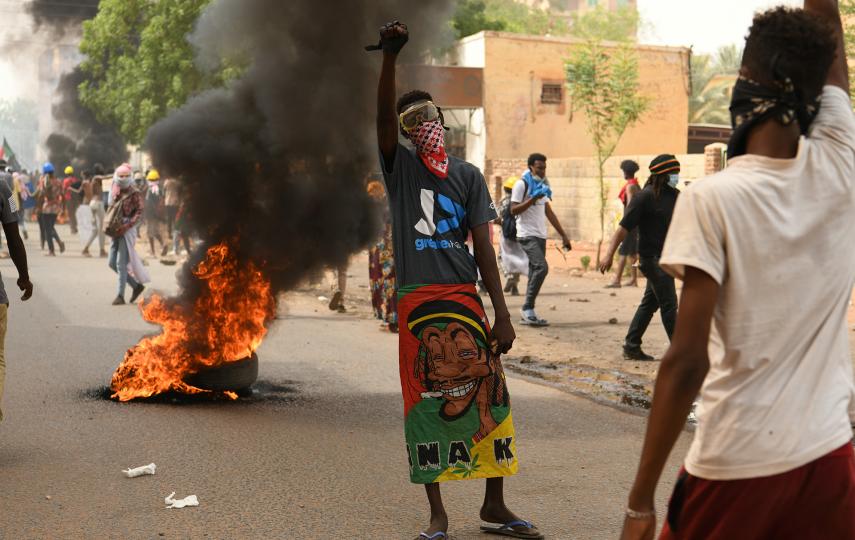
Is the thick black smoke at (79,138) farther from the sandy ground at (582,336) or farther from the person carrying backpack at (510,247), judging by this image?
the person carrying backpack at (510,247)

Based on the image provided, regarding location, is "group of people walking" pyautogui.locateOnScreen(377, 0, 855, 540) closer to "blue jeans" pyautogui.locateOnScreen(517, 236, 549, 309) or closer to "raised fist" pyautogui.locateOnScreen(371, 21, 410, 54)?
"raised fist" pyautogui.locateOnScreen(371, 21, 410, 54)

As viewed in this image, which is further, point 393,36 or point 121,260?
point 121,260

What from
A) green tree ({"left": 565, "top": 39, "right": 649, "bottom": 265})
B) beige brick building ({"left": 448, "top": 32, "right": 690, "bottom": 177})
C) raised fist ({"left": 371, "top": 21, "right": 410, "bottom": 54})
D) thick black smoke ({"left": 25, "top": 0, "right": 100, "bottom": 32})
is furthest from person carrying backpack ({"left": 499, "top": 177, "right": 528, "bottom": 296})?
thick black smoke ({"left": 25, "top": 0, "right": 100, "bottom": 32})

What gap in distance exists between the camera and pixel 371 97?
8047 millimetres

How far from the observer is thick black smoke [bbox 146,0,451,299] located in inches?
284

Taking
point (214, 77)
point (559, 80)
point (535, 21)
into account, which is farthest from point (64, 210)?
point (535, 21)

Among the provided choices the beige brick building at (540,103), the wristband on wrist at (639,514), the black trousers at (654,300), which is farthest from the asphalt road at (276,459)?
the beige brick building at (540,103)

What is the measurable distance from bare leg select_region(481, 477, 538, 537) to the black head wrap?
236cm

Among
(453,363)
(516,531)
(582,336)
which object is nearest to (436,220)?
(453,363)

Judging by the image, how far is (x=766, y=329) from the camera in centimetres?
209

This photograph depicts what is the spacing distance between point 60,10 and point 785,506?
150 ft

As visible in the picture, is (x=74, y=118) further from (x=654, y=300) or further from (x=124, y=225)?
(x=654, y=300)

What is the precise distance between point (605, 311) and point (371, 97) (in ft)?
17.7

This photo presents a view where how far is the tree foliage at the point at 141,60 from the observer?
2617cm
